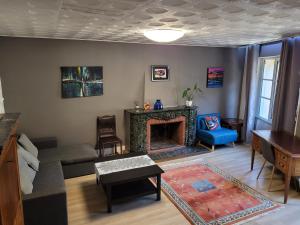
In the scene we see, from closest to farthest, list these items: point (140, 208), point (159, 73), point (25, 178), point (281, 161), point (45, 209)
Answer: point (45, 209) < point (25, 178) < point (140, 208) < point (281, 161) < point (159, 73)

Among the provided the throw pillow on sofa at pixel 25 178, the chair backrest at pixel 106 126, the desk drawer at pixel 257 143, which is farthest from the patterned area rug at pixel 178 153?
the throw pillow on sofa at pixel 25 178

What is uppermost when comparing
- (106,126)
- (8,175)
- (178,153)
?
(8,175)

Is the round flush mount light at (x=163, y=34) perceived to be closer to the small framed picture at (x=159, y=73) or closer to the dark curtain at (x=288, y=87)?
the small framed picture at (x=159, y=73)

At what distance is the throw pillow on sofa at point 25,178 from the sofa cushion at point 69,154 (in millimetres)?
724

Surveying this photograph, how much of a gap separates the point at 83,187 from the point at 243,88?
15.4 feet

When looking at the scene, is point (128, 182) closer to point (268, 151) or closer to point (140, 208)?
point (140, 208)

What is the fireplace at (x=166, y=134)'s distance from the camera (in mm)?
5229

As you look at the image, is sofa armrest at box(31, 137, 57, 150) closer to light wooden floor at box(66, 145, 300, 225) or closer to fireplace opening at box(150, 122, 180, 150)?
light wooden floor at box(66, 145, 300, 225)

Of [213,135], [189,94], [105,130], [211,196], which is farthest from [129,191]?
[189,94]

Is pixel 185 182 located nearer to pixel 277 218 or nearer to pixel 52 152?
pixel 277 218

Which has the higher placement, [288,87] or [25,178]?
[288,87]

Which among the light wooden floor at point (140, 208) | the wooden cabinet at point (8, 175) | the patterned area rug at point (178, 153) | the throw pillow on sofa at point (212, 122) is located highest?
the wooden cabinet at point (8, 175)

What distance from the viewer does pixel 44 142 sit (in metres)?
4.32

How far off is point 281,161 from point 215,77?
2995 millimetres
